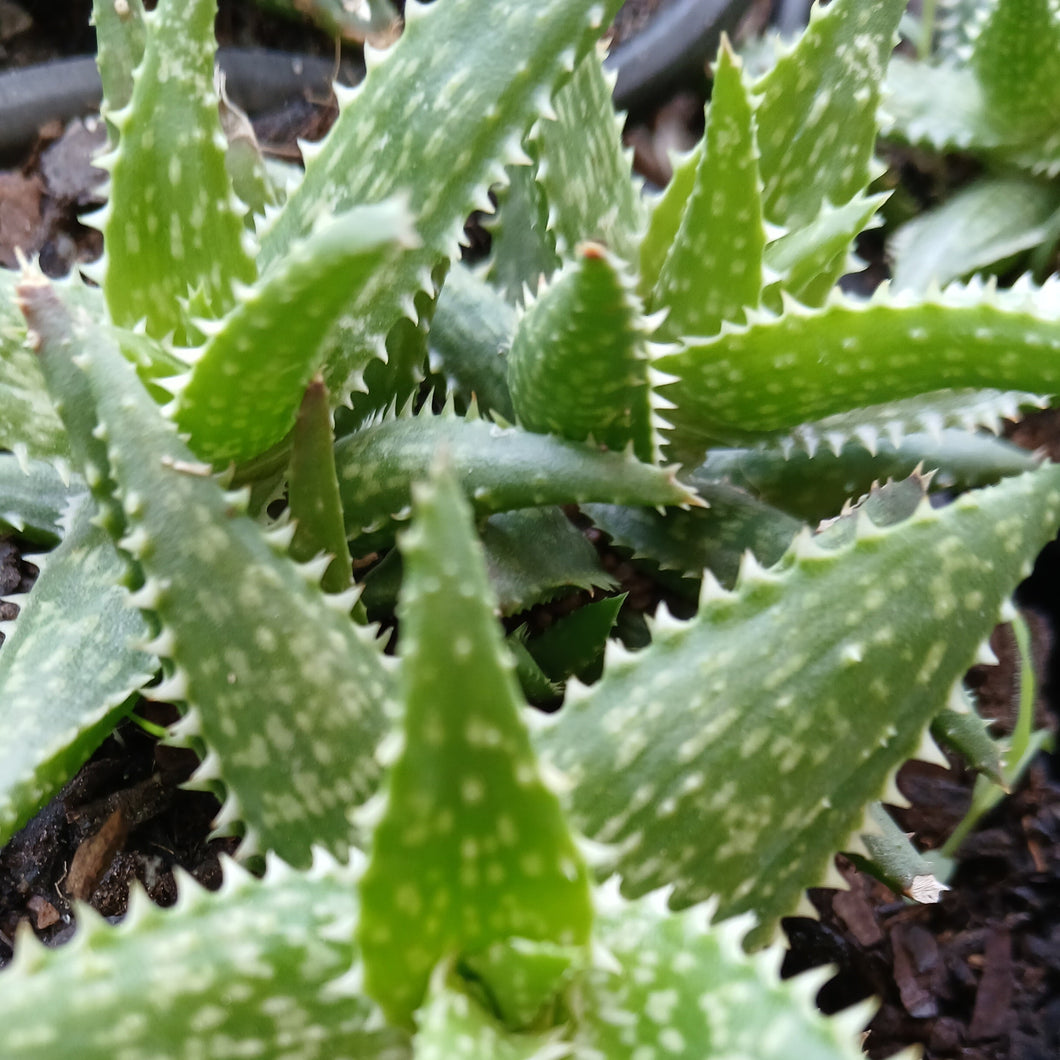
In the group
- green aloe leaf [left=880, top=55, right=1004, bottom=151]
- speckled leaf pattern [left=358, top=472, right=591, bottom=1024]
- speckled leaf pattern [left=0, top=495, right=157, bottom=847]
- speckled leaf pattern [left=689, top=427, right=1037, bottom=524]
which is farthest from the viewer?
green aloe leaf [left=880, top=55, right=1004, bottom=151]

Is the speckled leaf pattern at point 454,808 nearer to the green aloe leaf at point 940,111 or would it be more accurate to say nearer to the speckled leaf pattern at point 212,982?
the speckled leaf pattern at point 212,982

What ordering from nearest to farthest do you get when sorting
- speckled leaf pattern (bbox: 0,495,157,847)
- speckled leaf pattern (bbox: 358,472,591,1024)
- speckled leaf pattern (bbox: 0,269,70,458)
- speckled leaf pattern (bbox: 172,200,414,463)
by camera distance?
1. speckled leaf pattern (bbox: 358,472,591,1024)
2. speckled leaf pattern (bbox: 172,200,414,463)
3. speckled leaf pattern (bbox: 0,495,157,847)
4. speckled leaf pattern (bbox: 0,269,70,458)

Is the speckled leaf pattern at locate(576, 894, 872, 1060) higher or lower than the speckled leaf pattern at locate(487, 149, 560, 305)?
lower

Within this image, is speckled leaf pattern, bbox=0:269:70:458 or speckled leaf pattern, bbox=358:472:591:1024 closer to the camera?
speckled leaf pattern, bbox=358:472:591:1024

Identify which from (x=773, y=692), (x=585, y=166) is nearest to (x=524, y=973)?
(x=773, y=692)

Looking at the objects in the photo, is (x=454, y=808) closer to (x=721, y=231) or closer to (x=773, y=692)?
(x=773, y=692)

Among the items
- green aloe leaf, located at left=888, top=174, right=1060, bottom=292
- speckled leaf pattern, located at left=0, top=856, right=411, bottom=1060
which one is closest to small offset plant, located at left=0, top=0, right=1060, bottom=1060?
speckled leaf pattern, located at left=0, top=856, right=411, bottom=1060

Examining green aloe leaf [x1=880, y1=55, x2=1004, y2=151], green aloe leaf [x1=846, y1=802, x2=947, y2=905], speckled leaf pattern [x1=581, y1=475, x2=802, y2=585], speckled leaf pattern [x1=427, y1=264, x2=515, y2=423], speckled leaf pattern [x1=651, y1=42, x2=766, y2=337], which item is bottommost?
green aloe leaf [x1=846, y1=802, x2=947, y2=905]

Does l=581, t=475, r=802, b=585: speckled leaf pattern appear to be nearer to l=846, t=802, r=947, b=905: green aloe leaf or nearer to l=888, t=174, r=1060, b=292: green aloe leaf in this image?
l=846, t=802, r=947, b=905: green aloe leaf
